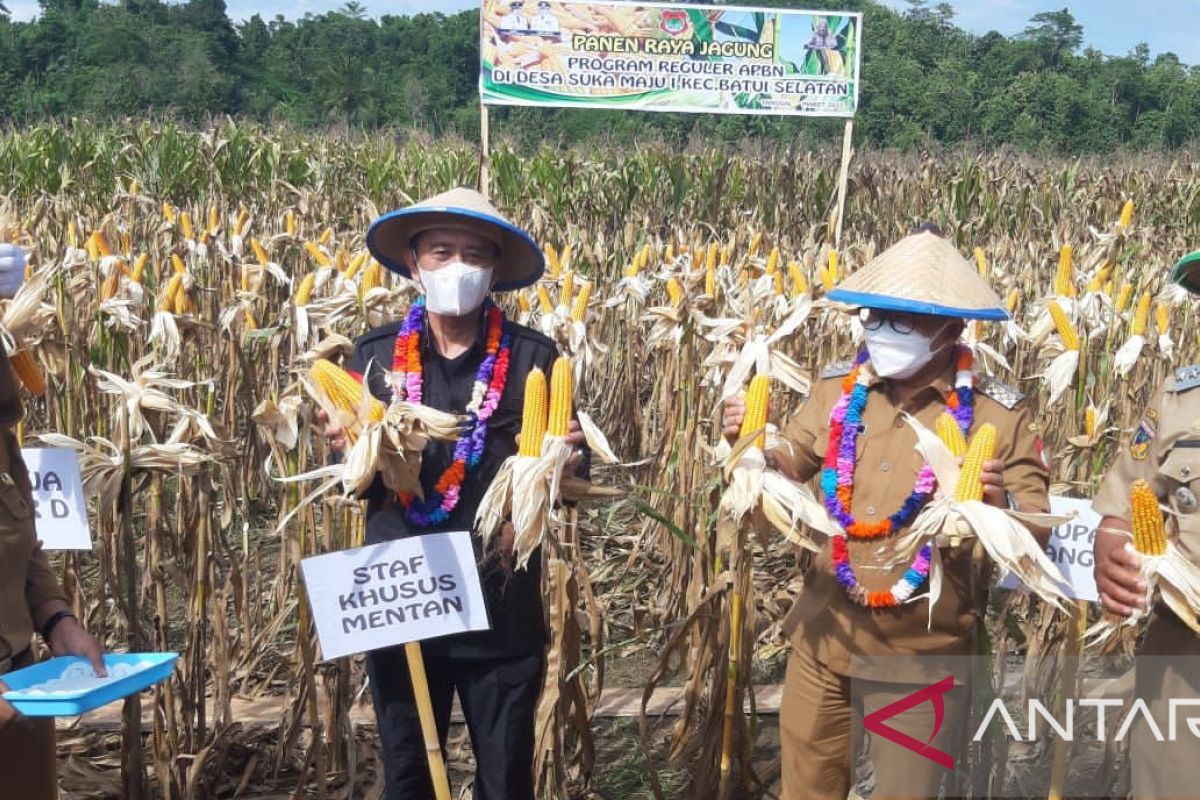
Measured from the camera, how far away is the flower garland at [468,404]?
2.65 meters

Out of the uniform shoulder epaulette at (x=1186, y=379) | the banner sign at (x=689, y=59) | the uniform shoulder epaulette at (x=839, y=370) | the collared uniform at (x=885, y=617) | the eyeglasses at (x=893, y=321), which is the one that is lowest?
the collared uniform at (x=885, y=617)

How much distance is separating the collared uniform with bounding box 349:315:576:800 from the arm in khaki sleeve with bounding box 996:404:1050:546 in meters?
1.12

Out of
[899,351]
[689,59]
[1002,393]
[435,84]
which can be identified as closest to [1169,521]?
[1002,393]

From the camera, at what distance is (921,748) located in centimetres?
254

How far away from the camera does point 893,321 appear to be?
99.3 inches

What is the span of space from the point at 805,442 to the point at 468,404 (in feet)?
2.67

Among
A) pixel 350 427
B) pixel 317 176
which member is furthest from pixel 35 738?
pixel 317 176

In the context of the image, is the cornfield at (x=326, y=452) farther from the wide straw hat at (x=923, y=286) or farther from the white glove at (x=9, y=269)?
the wide straw hat at (x=923, y=286)

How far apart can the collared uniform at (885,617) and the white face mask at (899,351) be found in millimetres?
76

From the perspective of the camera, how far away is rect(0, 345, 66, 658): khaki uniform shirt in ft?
7.04

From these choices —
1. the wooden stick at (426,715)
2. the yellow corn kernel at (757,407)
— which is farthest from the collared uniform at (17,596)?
the yellow corn kernel at (757,407)

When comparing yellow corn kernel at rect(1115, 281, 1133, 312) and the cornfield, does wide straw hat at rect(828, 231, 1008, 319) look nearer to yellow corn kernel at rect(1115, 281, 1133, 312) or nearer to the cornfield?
the cornfield

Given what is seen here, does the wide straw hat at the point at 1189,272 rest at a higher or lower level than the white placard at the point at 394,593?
higher

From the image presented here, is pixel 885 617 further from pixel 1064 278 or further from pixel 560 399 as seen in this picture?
pixel 1064 278
